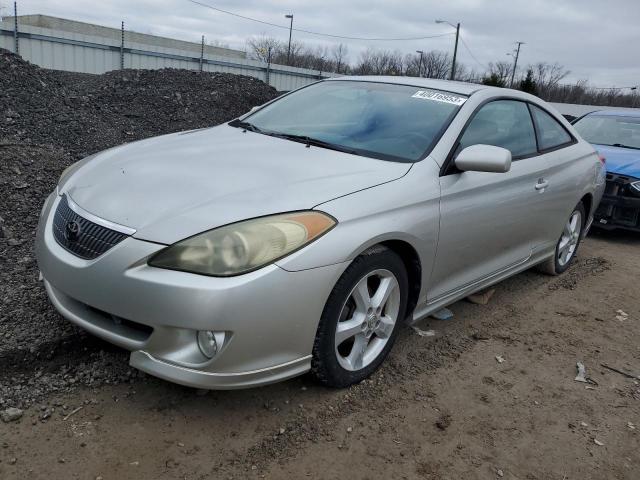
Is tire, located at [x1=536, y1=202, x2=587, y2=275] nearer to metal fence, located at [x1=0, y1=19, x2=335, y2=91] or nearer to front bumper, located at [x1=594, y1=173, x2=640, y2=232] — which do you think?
front bumper, located at [x1=594, y1=173, x2=640, y2=232]

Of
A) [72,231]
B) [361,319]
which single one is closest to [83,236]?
[72,231]

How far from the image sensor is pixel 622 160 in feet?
22.3

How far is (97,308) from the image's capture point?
2432 mm

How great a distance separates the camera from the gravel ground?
9.29 ft

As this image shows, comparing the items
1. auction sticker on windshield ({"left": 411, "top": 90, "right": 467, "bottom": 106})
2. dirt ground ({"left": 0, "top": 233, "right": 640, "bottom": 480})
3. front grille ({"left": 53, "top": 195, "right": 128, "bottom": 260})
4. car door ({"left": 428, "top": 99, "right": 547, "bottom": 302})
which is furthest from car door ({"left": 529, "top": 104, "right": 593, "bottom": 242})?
front grille ({"left": 53, "top": 195, "right": 128, "bottom": 260})

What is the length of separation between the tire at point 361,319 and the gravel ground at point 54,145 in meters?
0.99

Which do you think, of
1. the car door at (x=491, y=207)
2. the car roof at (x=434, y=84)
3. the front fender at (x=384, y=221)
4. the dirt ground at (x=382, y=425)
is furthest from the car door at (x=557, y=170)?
the front fender at (x=384, y=221)

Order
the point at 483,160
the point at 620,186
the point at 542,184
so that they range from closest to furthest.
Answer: the point at 483,160 < the point at 542,184 < the point at 620,186

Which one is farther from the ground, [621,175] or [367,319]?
[621,175]

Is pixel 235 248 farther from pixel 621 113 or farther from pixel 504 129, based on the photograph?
pixel 621 113

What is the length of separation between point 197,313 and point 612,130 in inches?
289

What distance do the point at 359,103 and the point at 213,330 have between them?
2074mm

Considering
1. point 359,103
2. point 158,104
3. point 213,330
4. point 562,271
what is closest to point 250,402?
point 213,330

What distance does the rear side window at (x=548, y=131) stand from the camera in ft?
14.4
